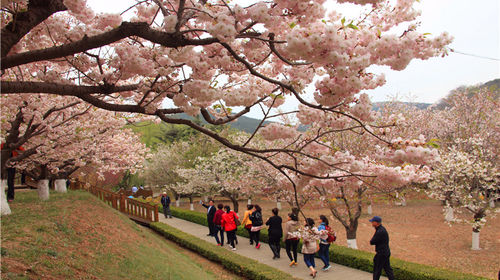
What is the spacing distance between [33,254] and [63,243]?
3.80 feet

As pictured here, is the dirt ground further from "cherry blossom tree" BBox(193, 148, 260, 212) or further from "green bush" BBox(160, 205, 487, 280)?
"cherry blossom tree" BBox(193, 148, 260, 212)

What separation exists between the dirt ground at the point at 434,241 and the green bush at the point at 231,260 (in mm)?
4429

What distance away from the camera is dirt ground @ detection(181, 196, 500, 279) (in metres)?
10.8

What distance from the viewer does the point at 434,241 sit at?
1399 cm

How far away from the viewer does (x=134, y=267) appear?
6.45 metres

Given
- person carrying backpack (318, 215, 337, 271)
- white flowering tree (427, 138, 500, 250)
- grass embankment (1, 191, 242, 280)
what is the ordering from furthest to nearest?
white flowering tree (427, 138, 500, 250) < person carrying backpack (318, 215, 337, 271) < grass embankment (1, 191, 242, 280)

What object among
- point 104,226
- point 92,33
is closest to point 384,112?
point 104,226

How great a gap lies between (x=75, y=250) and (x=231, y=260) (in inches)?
172

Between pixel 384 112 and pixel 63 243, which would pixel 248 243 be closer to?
pixel 63 243

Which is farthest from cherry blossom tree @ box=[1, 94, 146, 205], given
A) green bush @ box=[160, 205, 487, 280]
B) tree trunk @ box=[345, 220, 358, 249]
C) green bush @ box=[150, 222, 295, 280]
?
tree trunk @ box=[345, 220, 358, 249]

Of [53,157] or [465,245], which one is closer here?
[53,157]

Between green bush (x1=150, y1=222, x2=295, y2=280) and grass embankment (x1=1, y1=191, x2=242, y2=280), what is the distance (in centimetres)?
33

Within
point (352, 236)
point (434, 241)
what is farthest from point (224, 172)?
point (434, 241)

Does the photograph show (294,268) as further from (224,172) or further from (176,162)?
(176,162)
